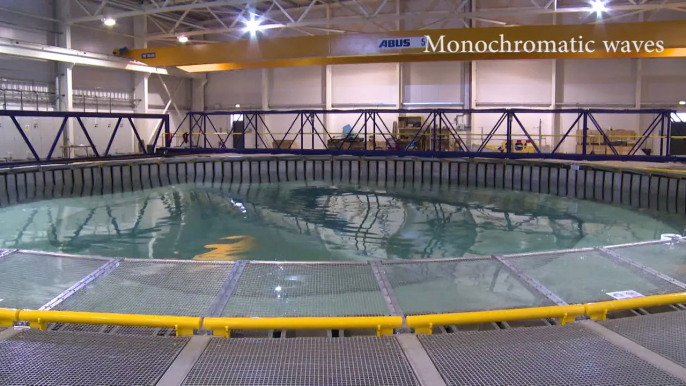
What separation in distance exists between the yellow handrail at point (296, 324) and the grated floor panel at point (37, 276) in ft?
4.69

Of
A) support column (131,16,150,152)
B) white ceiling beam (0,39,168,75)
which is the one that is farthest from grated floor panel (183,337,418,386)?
support column (131,16,150,152)

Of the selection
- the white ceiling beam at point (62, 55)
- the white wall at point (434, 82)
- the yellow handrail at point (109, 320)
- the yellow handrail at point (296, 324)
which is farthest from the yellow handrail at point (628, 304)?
the white wall at point (434, 82)

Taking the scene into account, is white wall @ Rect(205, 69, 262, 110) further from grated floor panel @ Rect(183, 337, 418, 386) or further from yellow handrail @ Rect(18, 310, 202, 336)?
grated floor panel @ Rect(183, 337, 418, 386)

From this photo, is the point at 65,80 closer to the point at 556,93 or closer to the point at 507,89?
the point at 507,89

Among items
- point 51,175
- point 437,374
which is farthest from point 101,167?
point 437,374

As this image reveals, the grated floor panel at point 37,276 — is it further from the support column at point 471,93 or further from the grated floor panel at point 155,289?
the support column at point 471,93

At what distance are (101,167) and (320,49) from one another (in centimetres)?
733

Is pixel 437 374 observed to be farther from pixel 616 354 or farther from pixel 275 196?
pixel 275 196

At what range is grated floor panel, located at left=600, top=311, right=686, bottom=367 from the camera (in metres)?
2.56

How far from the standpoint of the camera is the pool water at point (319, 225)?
731cm

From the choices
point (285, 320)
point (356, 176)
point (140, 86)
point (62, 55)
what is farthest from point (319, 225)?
point (140, 86)

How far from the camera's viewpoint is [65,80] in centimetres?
1761

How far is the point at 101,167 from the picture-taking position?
14719mm

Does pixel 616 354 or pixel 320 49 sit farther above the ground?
pixel 320 49
